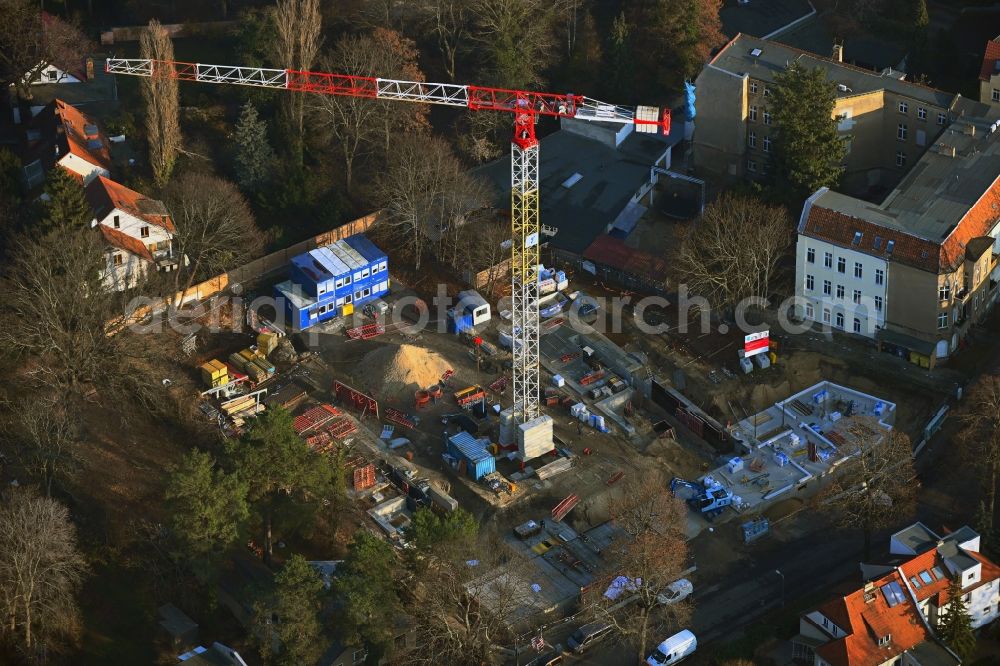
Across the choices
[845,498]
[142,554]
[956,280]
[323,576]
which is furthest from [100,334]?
[956,280]

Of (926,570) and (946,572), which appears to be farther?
(946,572)

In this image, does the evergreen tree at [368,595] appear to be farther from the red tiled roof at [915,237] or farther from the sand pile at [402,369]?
the red tiled roof at [915,237]

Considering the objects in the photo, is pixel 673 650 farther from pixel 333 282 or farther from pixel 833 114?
pixel 833 114

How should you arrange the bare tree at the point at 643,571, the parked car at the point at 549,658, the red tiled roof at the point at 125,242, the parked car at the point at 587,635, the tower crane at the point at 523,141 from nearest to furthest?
the bare tree at the point at 643,571
the parked car at the point at 549,658
the parked car at the point at 587,635
the tower crane at the point at 523,141
the red tiled roof at the point at 125,242

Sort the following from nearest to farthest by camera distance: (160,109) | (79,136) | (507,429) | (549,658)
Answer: (549,658), (507,429), (160,109), (79,136)

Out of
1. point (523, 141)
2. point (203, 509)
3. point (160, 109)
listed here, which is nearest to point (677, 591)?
point (203, 509)

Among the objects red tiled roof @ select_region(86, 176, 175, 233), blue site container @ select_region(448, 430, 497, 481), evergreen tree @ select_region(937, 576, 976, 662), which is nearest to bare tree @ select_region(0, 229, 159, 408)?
red tiled roof @ select_region(86, 176, 175, 233)

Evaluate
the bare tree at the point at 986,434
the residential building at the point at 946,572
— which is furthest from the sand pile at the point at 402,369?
the bare tree at the point at 986,434
